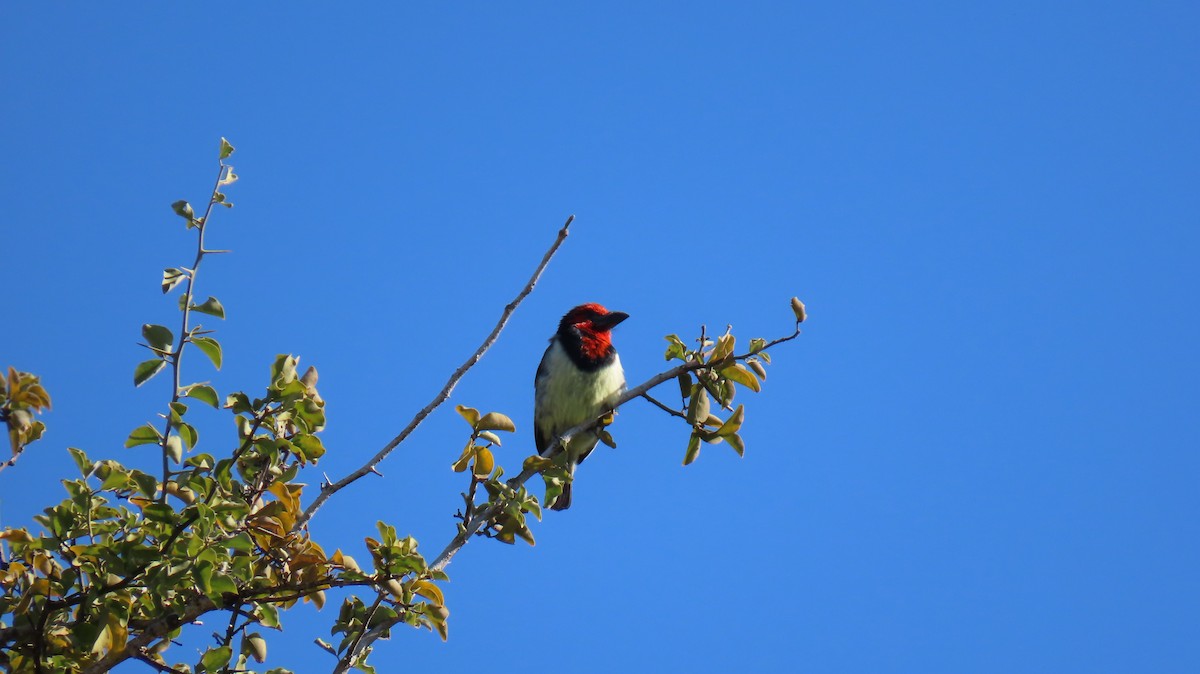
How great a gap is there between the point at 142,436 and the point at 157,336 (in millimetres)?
278

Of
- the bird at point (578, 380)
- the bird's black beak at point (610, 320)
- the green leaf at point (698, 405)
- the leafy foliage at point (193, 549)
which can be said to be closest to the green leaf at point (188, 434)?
the leafy foliage at point (193, 549)

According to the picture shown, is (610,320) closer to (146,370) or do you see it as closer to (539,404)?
(539,404)

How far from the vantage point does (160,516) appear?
2768 mm

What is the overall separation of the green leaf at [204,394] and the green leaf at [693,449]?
174 cm

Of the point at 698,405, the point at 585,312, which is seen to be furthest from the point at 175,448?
the point at 585,312

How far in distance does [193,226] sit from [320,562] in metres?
1.05

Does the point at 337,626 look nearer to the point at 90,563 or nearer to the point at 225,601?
the point at 225,601

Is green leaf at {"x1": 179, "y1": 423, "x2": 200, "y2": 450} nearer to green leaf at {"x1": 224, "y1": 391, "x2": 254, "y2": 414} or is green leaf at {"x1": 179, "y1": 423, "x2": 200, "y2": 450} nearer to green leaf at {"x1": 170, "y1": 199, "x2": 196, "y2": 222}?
green leaf at {"x1": 224, "y1": 391, "x2": 254, "y2": 414}

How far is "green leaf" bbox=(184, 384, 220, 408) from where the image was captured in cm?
300

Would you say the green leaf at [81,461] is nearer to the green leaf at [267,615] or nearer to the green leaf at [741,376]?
the green leaf at [267,615]

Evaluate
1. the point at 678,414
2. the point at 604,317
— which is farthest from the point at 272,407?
the point at 604,317

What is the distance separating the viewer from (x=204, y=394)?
9.90ft

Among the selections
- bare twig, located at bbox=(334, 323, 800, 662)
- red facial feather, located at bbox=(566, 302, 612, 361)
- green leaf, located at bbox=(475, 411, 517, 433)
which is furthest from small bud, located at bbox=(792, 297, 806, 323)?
red facial feather, located at bbox=(566, 302, 612, 361)

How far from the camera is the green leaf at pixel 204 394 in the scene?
2998 mm
